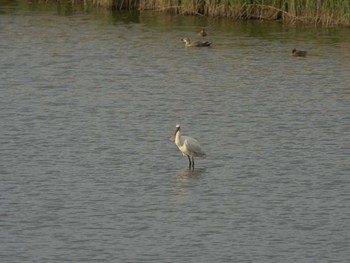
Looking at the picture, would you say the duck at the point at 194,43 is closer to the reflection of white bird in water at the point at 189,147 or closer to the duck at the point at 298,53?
the duck at the point at 298,53

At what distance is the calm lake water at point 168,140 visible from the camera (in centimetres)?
1184

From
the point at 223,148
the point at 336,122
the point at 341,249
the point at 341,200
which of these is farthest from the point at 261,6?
the point at 341,249

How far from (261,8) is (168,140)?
9.05 m

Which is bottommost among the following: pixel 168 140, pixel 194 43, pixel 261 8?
pixel 168 140

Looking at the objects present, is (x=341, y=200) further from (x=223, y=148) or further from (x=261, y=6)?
(x=261, y=6)

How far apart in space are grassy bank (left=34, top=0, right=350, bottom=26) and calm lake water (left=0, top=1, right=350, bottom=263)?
0.23 m

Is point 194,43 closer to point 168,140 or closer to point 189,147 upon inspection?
point 168,140

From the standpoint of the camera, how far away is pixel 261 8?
24688mm

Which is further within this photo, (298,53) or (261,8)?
(261,8)

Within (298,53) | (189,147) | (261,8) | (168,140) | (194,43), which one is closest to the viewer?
(189,147)

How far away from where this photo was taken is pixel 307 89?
64.3ft

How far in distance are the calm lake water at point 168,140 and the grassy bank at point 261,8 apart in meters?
0.23

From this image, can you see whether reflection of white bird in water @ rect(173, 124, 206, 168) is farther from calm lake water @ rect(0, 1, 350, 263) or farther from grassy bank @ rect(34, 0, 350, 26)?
grassy bank @ rect(34, 0, 350, 26)

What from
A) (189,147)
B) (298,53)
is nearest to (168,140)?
(189,147)
